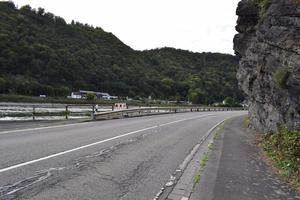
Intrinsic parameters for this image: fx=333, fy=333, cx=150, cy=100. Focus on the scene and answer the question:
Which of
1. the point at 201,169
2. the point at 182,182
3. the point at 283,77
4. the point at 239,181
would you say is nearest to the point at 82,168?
the point at 182,182

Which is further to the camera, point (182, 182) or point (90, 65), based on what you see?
point (90, 65)

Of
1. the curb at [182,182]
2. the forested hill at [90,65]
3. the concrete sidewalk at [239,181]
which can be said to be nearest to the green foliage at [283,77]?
the concrete sidewalk at [239,181]

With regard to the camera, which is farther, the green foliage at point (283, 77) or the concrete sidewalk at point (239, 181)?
the green foliage at point (283, 77)

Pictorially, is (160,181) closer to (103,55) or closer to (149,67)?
(103,55)

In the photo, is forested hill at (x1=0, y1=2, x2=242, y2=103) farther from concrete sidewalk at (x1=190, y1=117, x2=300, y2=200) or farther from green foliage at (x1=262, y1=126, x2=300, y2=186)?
concrete sidewalk at (x1=190, y1=117, x2=300, y2=200)

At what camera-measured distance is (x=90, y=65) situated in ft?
287

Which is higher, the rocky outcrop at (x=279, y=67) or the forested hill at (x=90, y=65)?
the forested hill at (x=90, y=65)

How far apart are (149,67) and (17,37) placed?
55.9 meters

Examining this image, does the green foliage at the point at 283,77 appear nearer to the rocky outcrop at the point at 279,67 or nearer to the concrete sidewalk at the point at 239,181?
the rocky outcrop at the point at 279,67

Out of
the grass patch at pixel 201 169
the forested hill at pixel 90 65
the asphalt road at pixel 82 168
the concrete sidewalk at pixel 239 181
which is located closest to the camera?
the asphalt road at pixel 82 168

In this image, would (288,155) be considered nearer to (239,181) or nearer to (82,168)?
(239,181)

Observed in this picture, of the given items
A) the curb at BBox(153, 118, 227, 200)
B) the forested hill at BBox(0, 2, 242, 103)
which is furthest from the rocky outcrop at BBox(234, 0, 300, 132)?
the forested hill at BBox(0, 2, 242, 103)

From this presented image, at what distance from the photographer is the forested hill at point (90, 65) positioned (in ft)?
224

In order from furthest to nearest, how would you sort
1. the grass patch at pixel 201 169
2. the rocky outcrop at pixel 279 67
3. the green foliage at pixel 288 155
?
the rocky outcrop at pixel 279 67 → the green foliage at pixel 288 155 → the grass patch at pixel 201 169
